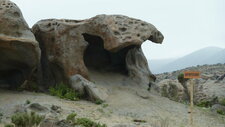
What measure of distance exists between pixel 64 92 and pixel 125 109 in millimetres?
2988

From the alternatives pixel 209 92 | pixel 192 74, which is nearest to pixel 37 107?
pixel 192 74

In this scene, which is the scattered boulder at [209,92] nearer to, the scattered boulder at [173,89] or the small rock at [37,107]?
the scattered boulder at [173,89]

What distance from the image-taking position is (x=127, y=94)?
15.2 m

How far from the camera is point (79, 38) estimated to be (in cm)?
1568

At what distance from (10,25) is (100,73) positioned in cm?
527

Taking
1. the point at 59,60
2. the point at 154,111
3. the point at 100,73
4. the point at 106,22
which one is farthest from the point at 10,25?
the point at 154,111

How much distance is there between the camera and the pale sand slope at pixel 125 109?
474 inches

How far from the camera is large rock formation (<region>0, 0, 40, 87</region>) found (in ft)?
44.4

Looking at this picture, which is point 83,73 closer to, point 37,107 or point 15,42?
point 15,42

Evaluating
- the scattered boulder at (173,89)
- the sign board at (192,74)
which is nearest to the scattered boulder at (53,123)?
the sign board at (192,74)

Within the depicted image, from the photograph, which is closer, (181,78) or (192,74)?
(192,74)

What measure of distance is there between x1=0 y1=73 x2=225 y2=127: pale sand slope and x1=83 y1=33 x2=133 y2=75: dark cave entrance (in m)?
1.78

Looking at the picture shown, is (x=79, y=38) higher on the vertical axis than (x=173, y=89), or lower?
higher

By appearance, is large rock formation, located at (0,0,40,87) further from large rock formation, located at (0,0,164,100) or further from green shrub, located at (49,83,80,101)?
green shrub, located at (49,83,80,101)
